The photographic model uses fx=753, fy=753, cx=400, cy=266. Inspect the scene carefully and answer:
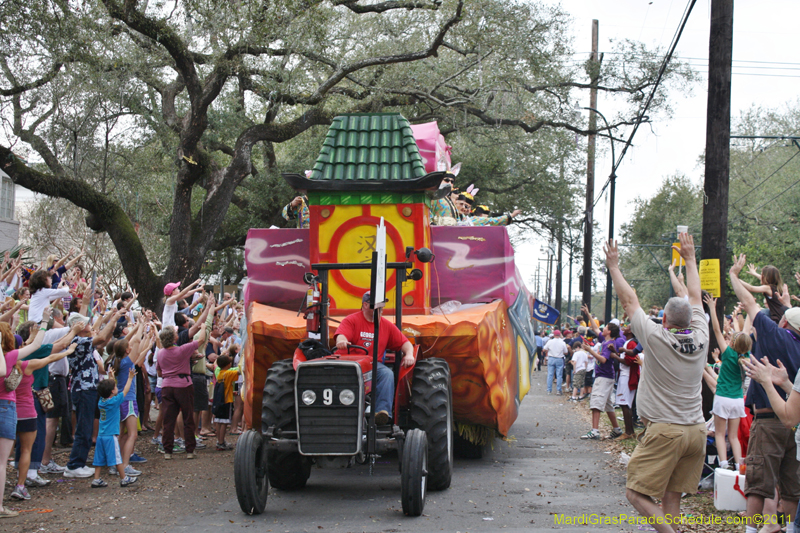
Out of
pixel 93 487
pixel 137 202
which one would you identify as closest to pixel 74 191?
pixel 137 202

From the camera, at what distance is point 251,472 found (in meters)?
6.75

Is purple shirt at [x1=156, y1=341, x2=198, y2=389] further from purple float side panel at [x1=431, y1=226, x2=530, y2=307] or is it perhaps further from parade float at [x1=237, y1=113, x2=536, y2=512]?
purple float side panel at [x1=431, y1=226, x2=530, y2=307]

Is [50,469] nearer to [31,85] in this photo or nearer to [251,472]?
[251,472]

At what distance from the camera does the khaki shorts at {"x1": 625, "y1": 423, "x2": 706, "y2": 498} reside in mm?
5176

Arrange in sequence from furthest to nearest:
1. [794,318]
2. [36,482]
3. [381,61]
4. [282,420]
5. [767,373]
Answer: [381,61], [36,482], [282,420], [794,318], [767,373]

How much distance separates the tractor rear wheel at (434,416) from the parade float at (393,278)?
0.20 metres

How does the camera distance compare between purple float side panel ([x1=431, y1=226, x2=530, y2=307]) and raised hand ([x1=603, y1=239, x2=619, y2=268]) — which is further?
purple float side panel ([x1=431, y1=226, x2=530, y2=307])

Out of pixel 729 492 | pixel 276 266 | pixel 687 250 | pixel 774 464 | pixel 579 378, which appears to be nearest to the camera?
pixel 687 250

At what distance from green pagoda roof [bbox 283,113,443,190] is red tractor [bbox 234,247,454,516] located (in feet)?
5.42

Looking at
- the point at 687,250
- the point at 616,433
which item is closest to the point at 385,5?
the point at 616,433

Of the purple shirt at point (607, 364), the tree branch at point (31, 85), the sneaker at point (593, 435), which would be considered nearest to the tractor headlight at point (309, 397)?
the purple shirt at point (607, 364)

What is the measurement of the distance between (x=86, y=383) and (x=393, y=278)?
3.79m

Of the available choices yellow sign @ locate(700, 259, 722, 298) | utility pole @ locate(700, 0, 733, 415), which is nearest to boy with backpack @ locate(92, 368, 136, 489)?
yellow sign @ locate(700, 259, 722, 298)

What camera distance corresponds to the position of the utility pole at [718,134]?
898 cm
